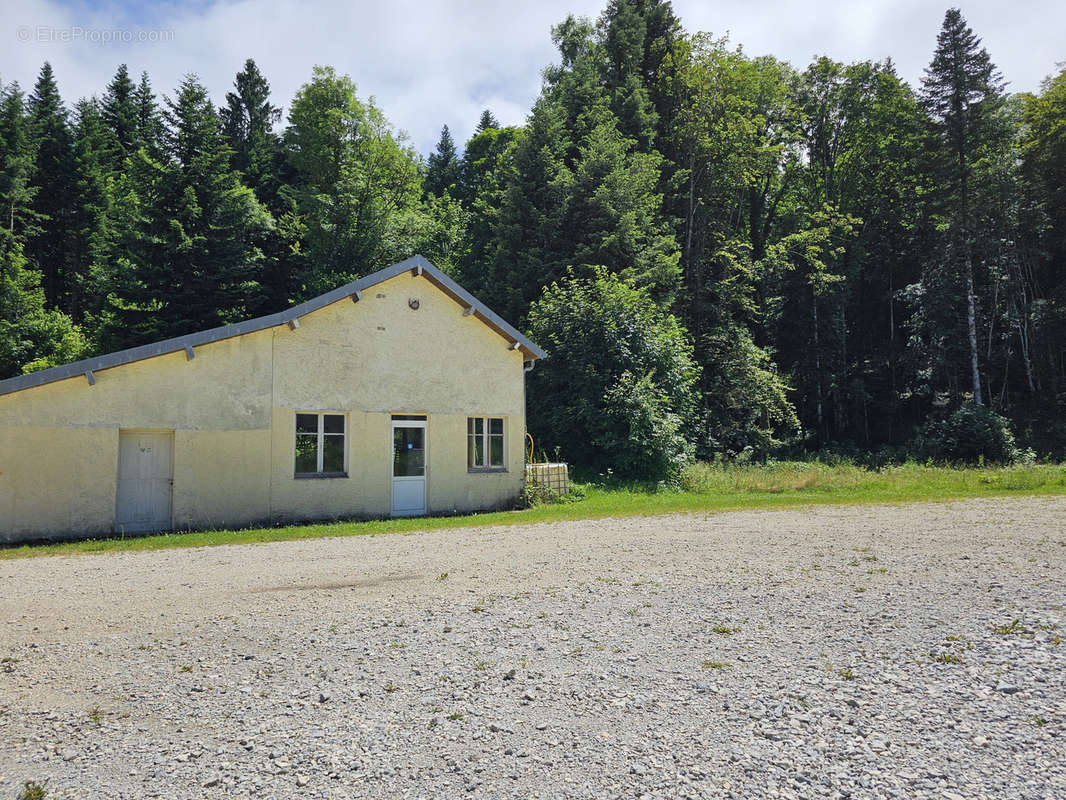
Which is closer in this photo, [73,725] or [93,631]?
[73,725]

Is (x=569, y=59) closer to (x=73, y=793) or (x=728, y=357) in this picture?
(x=728, y=357)

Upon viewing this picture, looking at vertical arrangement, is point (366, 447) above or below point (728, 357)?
below

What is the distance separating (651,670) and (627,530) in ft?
24.4

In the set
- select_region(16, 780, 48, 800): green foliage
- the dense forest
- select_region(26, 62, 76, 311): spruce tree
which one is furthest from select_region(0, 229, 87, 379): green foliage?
select_region(16, 780, 48, 800): green foliage

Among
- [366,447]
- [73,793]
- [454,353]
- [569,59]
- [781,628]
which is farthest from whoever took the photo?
[569,59]

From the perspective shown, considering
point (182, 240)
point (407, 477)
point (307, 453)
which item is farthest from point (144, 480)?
point (182, 240)

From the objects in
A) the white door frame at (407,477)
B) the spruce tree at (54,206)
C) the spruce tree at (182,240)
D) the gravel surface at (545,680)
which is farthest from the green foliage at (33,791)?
the spruce tree at (54,206)

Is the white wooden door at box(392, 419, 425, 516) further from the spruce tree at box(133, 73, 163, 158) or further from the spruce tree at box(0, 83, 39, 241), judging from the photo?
the spruce tree at box(133, 73, 163, 158)

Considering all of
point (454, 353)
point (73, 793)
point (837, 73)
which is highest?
point (837, 73)

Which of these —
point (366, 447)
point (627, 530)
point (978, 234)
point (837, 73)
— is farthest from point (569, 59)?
point (627, 530)

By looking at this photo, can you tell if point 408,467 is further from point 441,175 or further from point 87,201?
point 441,175

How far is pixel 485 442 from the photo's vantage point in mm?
16750

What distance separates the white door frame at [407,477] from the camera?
15312 mm

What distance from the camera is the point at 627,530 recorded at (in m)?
12.3
